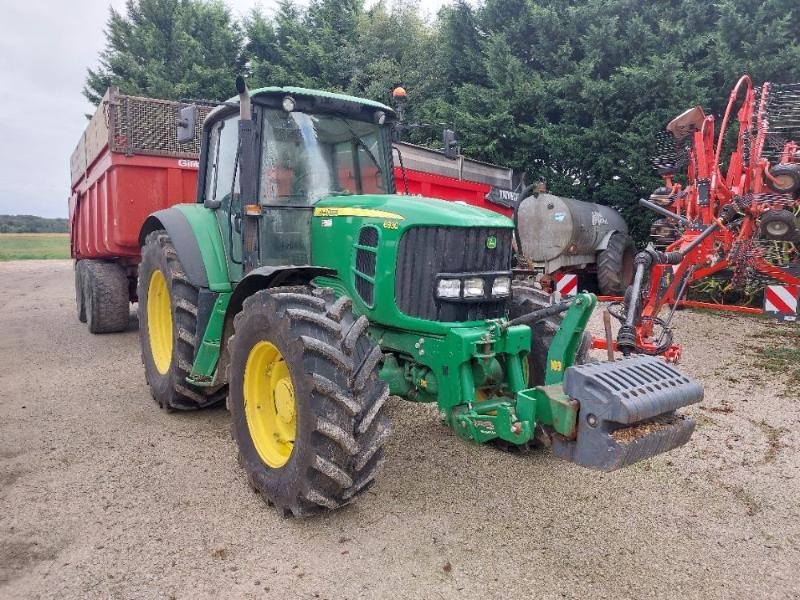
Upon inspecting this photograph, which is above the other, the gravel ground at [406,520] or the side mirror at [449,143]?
the side mirror at [449,143]

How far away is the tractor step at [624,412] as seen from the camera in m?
2.63

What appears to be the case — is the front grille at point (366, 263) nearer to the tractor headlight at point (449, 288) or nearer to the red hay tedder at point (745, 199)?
the tractor headlight at point (449, 288)

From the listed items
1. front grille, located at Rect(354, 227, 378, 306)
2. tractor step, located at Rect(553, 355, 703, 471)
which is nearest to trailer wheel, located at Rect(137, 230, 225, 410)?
front grille, located at Rect(354, 227, 378, 306)

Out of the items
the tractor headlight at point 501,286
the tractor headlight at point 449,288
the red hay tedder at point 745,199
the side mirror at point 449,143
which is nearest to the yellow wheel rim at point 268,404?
the tractor headlight at point 449,288

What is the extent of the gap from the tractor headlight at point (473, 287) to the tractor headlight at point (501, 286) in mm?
113

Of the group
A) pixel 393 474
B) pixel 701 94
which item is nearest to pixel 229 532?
pixel 393 474

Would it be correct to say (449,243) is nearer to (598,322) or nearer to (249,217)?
(249,217)

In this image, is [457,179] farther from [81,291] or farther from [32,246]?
[32,246]

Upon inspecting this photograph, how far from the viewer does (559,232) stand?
9914 mm

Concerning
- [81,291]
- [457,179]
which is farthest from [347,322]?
[81,291]

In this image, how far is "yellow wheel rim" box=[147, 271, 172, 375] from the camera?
516 centimetres

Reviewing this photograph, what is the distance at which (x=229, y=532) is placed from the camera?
10.2 feet

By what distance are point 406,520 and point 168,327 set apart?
292 centimetres

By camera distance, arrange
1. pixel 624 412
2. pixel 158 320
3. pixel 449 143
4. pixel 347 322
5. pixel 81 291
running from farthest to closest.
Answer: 1. pixel 81 291
2. pixel 158 320
3. pixel 449 143
4. pixel 347 322
5. pixel 624 412
